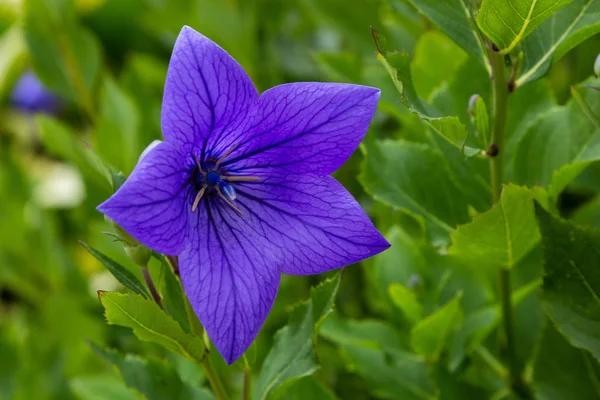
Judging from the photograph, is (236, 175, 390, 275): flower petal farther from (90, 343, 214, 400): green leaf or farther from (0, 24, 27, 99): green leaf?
(0, 24, 27, 99): green leaf

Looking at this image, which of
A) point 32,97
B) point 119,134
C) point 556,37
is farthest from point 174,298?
point 32,97

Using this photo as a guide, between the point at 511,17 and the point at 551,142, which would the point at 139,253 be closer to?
the point at 511,17

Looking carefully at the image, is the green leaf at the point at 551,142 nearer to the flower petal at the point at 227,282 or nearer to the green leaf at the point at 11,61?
the flower petal at the point at 227,282

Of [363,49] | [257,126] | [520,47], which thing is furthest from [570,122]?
[363,49]

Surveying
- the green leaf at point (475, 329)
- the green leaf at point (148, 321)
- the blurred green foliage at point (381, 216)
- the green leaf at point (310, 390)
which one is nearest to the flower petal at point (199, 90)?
the blurred green foliage at point (381, 216)

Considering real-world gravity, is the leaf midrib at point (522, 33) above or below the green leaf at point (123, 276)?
above

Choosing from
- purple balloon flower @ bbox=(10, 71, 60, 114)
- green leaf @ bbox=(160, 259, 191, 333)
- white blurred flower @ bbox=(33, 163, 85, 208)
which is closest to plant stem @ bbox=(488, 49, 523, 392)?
green leaf @ bbox=(160, 259, 191, 333)

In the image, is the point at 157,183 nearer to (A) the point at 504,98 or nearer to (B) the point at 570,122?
(A) the point at 504,98
